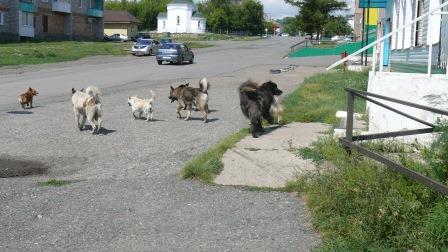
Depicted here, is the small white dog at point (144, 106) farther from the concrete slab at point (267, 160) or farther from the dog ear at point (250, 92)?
the concrete slab at point (267, 160)

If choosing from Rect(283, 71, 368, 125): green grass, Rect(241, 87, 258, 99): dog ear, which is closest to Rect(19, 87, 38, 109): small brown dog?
Rect(283, 71, 368, 125): green grass

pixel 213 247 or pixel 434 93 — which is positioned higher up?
pixel 434 93

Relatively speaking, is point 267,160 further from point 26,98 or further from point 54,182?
point 26,98

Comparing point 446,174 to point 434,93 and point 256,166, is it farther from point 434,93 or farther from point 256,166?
point 434,93

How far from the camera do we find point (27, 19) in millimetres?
64312

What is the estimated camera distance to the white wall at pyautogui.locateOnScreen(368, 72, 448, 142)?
935 cm

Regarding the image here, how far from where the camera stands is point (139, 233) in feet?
19.2

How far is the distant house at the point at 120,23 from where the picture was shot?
101 m

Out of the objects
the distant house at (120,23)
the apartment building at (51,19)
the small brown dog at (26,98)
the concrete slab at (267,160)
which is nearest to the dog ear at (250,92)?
the concrete slab at (267,160)

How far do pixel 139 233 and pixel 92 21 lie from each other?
78.7 meters

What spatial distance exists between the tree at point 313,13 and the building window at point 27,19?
33.4m

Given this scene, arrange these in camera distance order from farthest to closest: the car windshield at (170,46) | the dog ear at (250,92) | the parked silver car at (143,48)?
1. the parked silver car at (143,48)
2. the car windshield at (170,46)
3. the dog ear at (250,92)

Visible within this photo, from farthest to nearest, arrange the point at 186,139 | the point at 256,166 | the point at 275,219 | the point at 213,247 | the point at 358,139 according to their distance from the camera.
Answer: the point at 186,139 < the point at 256,166 < the point at 358,139 < the point at 275,219 < the point at 213,247

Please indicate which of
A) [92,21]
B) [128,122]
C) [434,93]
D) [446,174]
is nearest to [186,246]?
[446,174]
